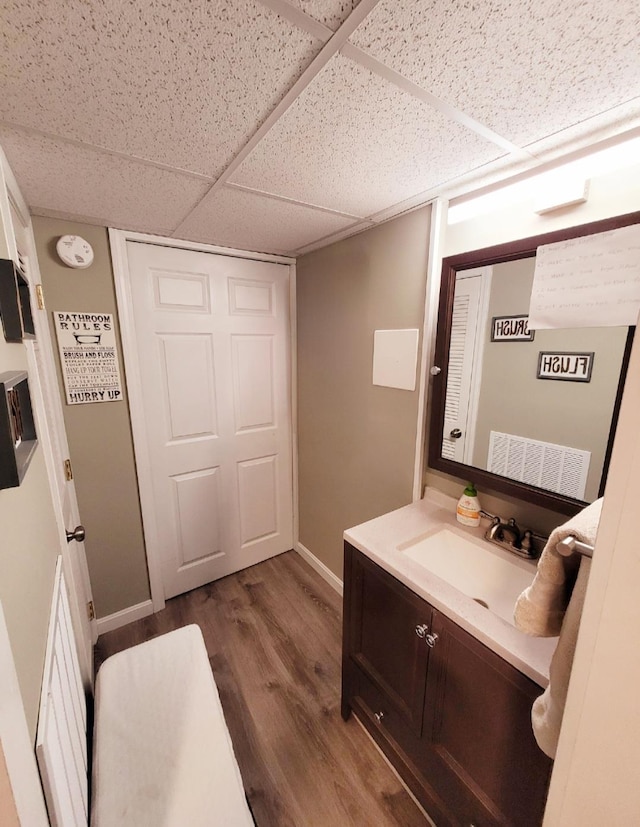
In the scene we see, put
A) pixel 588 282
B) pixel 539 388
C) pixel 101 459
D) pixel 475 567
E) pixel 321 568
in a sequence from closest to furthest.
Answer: pixel 588 282 < pixel 539 388 < pixel 475 567 < pixel 101 459 < pixel 321 568

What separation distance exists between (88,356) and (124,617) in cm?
143

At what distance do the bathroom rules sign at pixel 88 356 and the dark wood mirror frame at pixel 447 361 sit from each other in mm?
1506

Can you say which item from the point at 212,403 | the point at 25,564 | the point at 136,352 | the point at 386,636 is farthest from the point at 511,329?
the point at 136,352

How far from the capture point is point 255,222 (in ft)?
4.91

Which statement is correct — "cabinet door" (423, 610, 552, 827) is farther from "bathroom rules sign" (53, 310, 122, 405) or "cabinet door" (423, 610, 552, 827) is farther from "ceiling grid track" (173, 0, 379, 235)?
"bathroom rules sign" (53, 310, 122, 405)

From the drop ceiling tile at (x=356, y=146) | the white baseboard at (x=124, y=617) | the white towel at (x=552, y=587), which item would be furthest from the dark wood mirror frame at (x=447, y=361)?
the white baseboard at (x=124, y=617)

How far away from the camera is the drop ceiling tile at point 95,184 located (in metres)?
0.92

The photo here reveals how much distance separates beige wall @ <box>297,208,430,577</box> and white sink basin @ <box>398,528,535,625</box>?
1.10 ft

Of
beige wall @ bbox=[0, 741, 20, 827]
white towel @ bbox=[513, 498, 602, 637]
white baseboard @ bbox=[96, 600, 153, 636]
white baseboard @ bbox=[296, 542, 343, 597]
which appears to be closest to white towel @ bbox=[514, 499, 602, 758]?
white towel @ bbox=[513, 498, 602, 637]

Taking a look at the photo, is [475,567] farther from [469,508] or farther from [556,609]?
[556,609]

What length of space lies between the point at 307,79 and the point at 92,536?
1992 millimetres

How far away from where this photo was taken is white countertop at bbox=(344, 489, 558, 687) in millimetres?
773

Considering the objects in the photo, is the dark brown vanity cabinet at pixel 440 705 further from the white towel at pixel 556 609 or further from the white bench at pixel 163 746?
the white bench at pixel 163 746

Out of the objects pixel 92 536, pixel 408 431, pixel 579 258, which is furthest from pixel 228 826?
pixel 579 258
